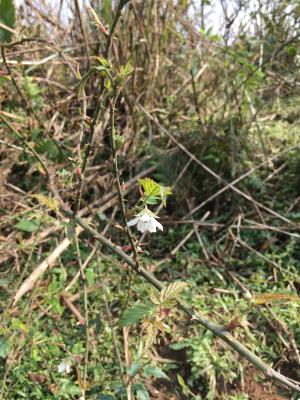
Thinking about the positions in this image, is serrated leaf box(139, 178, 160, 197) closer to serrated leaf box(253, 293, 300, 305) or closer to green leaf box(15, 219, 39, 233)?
serrated leaf box(253, 293, 300, 305)

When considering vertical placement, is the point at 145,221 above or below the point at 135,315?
above

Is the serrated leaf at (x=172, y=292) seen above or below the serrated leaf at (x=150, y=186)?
below

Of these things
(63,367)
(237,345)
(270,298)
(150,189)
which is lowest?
(63,367)

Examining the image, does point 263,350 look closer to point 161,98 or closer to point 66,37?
point 161,98

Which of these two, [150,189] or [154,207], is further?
[154,207]

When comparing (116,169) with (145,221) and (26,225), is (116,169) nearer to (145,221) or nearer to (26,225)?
(145,221)

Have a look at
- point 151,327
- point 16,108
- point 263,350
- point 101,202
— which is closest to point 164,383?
point 263,350

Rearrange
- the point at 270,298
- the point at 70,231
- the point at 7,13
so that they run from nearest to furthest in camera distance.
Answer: the point at 270,298 < the point at 70,231 < the point at 7,13

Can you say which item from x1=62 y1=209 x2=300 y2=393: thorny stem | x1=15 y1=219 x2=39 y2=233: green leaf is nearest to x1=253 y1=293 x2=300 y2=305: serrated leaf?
x1=62 y1=209 x2=300 y2=393: thorny stem

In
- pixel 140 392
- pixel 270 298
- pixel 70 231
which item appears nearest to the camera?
pixel 270 298

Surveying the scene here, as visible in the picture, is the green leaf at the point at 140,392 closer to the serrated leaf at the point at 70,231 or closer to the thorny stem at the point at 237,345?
the thorny stem at the point at 237,345

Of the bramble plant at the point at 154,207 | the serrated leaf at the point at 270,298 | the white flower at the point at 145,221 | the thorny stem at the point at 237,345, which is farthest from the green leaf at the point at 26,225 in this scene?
the serrated leaf at the point at 270,298

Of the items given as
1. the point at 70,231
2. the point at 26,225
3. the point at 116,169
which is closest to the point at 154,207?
the point at 26,225
